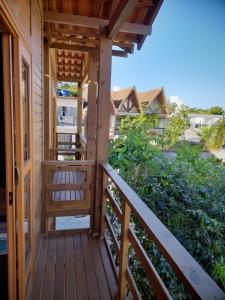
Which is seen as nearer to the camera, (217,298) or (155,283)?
(217,298)

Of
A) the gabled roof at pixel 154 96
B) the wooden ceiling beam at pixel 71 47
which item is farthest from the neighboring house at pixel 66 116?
the wooden ceiling beam at pixel 71 47

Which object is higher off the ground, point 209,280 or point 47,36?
point 47,36

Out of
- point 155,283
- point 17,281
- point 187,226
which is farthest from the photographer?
point 187,226

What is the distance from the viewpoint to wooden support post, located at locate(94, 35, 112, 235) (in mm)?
2371

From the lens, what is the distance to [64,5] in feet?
7.48

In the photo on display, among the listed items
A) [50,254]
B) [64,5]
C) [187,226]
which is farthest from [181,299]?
[64,5]

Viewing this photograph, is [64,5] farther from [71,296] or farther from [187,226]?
[187,226]

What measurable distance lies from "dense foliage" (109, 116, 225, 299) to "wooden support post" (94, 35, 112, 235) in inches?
29.1

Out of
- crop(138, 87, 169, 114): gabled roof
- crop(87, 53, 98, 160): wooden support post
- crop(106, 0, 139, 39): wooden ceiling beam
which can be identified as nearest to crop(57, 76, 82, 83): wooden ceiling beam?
crop(87, 53, 98, 160): wooden support post

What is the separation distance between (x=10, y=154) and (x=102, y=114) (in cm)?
137

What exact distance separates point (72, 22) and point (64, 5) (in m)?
0.19

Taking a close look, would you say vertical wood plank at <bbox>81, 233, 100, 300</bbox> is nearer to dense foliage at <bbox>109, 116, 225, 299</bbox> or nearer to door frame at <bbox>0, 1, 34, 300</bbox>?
door frame at <bbox>0, 1, 34, 300</bbox>

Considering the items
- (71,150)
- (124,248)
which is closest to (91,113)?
(71,150)

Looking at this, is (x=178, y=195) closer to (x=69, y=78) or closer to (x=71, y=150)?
(x=71, y=150)
